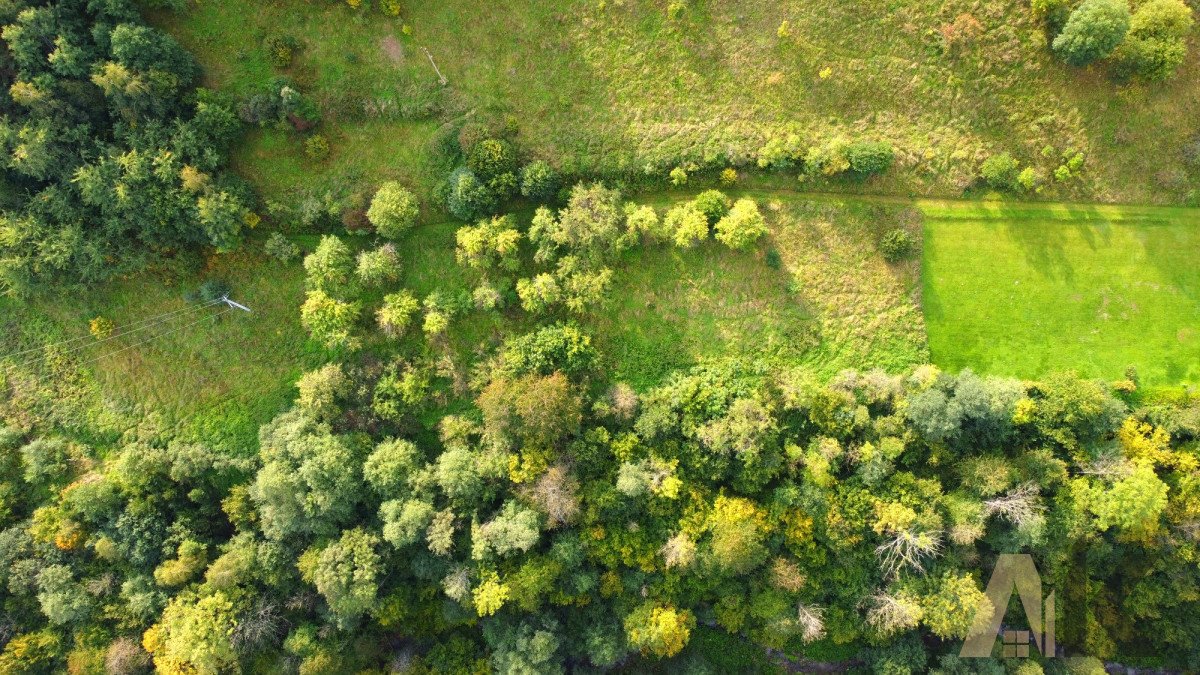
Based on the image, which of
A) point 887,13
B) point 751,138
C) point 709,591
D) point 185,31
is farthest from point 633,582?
point 185,31

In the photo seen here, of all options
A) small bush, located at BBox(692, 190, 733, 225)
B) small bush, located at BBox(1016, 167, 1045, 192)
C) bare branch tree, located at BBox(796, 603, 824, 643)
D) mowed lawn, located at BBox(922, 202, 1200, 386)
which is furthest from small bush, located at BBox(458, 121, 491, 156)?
bare branch tree, located at BBox(796, 603, 824, 643)

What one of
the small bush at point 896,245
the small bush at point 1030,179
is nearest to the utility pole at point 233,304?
the small bush at point 896,245

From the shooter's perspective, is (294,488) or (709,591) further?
(709,591)

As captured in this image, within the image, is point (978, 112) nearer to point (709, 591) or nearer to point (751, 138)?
point (751, 138)

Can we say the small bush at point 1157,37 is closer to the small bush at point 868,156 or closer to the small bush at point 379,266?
the small bush at point 868,156

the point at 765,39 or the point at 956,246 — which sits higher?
the point at 765,39

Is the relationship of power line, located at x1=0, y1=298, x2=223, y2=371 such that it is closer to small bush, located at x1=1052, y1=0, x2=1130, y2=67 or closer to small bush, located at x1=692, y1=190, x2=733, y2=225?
small bush, located at x1=692, y1=190, x2=733, y2=225
